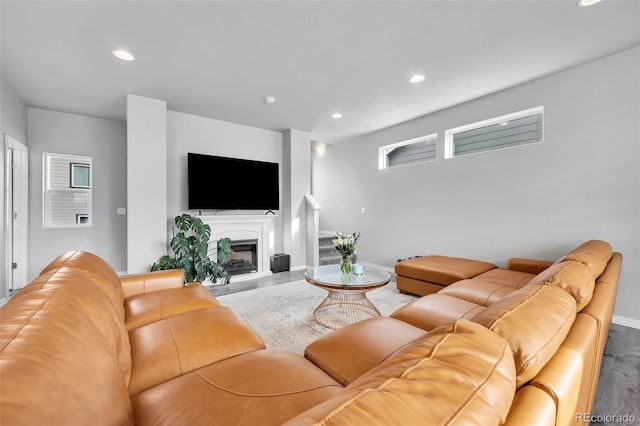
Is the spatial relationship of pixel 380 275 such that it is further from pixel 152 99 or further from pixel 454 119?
pixel 152 99

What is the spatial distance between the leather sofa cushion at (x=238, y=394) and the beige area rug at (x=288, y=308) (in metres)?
1.07

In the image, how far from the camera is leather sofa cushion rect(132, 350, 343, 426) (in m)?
0.84

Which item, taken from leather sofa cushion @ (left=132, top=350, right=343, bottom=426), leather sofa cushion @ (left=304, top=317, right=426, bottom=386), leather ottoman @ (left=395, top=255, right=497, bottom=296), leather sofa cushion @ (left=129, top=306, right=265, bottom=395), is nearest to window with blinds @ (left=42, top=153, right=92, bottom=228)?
leather sofa cushion @ (left=129, top=306, right=265, bottom=395)

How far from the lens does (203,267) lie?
11.9ft

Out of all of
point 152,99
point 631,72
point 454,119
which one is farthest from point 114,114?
point 631,72

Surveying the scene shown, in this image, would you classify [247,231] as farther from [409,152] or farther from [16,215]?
[409,152]

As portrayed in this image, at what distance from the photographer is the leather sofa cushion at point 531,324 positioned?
2.07ft

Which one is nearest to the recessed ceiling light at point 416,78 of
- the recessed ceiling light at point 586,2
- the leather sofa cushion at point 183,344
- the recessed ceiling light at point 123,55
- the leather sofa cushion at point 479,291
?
the recessed ceiling light at point 586,2

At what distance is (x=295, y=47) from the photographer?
2.49m

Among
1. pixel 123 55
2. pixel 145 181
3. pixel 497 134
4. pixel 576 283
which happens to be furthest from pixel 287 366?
pixel 497 134

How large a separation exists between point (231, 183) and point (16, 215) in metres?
2.81

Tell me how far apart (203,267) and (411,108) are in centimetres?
378

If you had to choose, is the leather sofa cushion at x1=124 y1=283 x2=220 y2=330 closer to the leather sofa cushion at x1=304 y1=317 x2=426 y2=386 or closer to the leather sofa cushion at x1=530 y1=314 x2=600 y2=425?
the leather sofa cushion at x1=304 y1=317 x2=426 y2=386

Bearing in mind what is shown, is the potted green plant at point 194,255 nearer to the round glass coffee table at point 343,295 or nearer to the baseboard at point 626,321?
the round glass coffee table at point 343,295
